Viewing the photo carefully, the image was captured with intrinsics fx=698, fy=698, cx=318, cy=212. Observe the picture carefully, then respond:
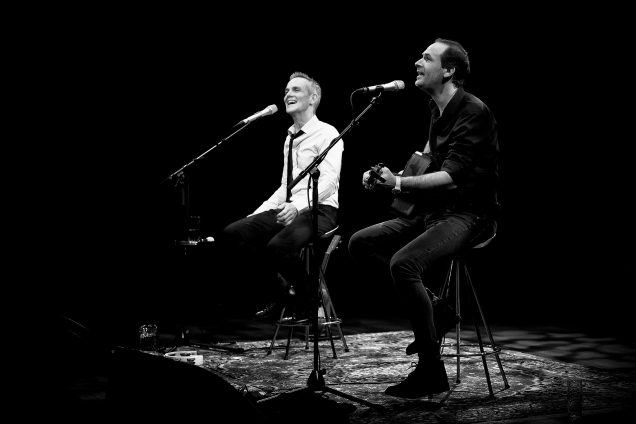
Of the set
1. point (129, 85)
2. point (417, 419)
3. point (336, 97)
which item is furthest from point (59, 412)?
point (336, 97)

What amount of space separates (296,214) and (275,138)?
2.35m

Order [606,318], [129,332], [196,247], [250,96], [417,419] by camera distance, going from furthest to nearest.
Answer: [250,96], [606,318], [129,332], [196,247], [417,419]

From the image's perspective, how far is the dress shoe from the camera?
307 cm

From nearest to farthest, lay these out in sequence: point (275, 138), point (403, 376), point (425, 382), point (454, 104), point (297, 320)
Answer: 1. point (425, 382)
2. point (454, 104)
3. point (403, 376)
4. point (297, 320)
5. point (275, 138)

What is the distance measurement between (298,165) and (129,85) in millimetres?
2036

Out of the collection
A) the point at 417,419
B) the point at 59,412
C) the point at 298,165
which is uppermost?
the point at 298,165

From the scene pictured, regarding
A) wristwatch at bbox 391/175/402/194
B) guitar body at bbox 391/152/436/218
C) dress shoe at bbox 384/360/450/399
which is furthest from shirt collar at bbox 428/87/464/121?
dress shoe at bbox 384/360/450/399

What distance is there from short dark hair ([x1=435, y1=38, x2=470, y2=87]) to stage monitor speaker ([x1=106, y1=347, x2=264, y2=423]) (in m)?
2.24

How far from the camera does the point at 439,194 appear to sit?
10.7ft

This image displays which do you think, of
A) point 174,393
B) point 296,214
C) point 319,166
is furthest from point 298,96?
point 174,393

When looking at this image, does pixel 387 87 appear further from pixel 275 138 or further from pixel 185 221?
pixel 275 138

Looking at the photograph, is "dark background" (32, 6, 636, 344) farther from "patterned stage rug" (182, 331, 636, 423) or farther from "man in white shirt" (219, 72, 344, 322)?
"patterned stage rug" (182, 331, 636, 423)

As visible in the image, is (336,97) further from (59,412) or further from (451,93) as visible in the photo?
(59,412)

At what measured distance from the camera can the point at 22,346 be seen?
1736 mm
